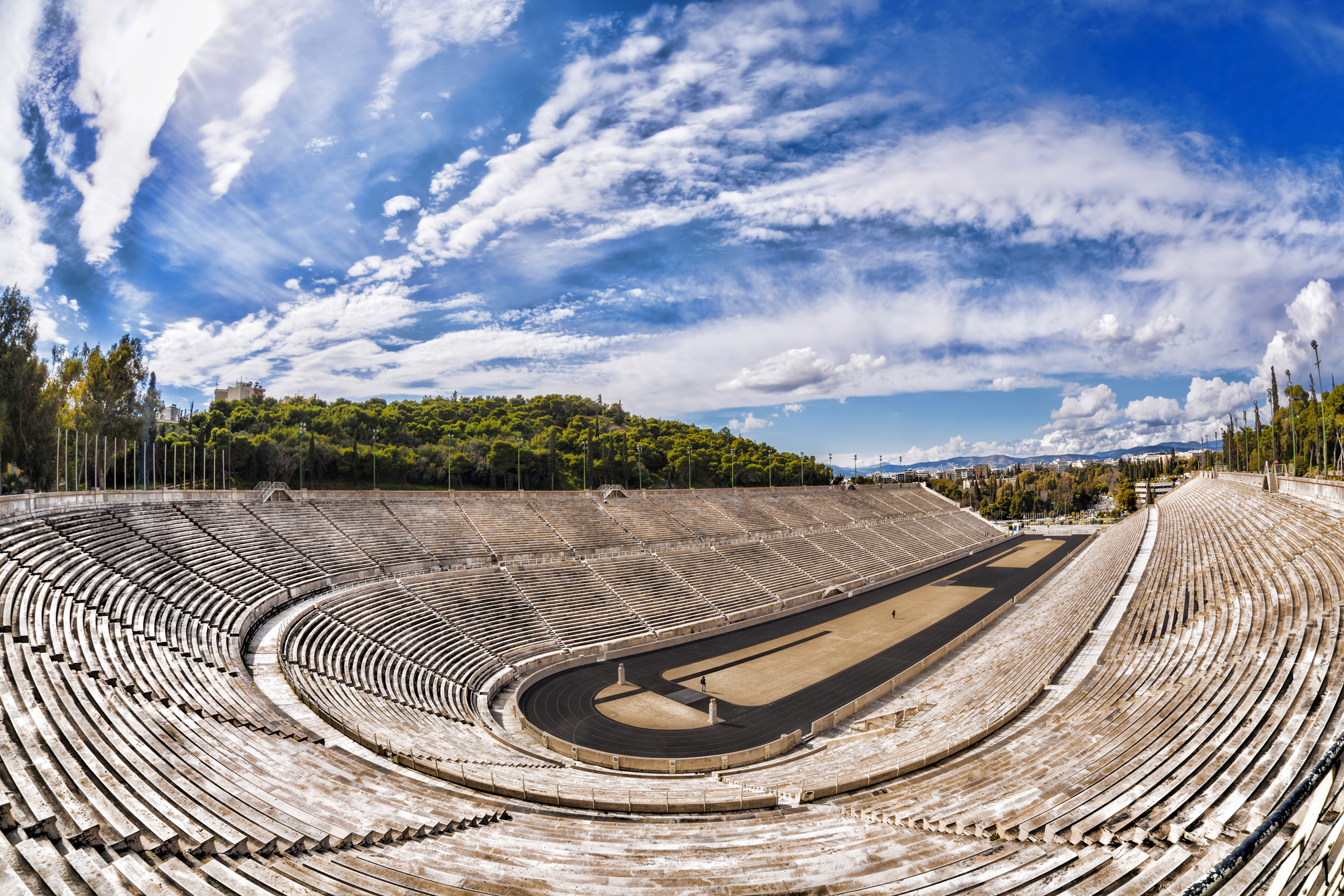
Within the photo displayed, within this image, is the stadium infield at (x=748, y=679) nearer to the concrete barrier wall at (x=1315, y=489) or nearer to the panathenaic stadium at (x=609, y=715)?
the panathenaic stadium at (x=609, y=715)

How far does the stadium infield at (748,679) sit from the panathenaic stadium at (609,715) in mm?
188

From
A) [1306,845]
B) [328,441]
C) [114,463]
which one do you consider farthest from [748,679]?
[328,441]

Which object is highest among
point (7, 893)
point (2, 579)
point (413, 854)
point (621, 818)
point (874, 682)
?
point (2, 579)

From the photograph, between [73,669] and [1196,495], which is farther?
[1196,495]

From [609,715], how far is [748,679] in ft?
21.3

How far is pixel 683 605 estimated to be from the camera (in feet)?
107

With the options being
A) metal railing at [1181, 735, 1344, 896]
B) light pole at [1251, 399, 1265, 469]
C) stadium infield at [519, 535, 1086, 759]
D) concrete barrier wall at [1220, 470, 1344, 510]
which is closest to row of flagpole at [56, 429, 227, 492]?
stadium infield at [519, 535, 1086, 759]

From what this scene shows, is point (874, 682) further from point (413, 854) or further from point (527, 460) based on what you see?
point (527, 460)

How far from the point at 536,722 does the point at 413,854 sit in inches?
458

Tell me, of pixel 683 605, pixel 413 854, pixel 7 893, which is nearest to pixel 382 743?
pixel 413 854

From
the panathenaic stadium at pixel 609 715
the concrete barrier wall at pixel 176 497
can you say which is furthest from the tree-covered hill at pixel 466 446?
the panathenaic stadium at pixel 609 715

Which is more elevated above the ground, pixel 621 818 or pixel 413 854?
pixel 413 854

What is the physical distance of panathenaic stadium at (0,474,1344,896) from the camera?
8422 millimetres

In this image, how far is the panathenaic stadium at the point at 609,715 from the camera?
27.6 feet
